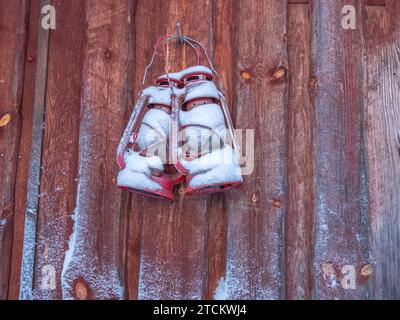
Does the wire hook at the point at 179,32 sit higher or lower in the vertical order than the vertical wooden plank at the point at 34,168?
higher

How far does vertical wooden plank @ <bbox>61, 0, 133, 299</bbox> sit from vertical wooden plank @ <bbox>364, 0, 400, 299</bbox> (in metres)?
Result: 0.99

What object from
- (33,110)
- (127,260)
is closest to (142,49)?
(33,110)

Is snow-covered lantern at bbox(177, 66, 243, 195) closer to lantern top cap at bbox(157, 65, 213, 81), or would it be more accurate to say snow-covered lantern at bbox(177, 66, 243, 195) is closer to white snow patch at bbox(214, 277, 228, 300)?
lantern top cap at bbox(157, 65, 213, 81)

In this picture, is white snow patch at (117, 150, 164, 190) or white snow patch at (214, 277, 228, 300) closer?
white snow patch at (117, 150, 164, 190)

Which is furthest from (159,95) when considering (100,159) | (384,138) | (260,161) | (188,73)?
(384,138)

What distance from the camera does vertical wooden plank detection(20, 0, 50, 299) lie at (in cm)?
240

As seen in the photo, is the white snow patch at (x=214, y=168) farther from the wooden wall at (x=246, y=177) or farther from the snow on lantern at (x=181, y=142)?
the wooden wall at (x=246, y=177)

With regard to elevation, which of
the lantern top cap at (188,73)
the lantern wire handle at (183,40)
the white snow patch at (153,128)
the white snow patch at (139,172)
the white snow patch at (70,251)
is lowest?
the white snow patch at (70,251)

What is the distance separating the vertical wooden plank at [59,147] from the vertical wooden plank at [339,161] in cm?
Result: 98

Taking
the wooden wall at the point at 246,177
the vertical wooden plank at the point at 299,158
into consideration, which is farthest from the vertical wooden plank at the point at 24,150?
the vertical wooden plank at the point at 299,158

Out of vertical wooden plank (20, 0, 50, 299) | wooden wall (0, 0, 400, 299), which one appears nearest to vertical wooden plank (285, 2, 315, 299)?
wooden wall (0, 0, 400, 299)

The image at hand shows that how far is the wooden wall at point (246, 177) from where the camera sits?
2367 mm

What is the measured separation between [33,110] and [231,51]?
857mm

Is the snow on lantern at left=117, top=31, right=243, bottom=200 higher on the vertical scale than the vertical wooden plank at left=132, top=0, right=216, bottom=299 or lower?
higher
